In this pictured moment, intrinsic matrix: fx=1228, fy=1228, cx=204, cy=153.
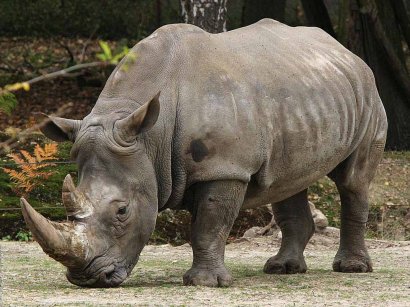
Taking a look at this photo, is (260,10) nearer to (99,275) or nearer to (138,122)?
(138,122)

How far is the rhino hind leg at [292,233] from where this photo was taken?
1002 centimetres

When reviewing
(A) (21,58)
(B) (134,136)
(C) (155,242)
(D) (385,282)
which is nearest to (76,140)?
(B) (134,136)

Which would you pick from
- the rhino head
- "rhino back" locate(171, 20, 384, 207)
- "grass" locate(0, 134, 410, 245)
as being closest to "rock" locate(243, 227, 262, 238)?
"grass" locate(0, 134, 410, 245)

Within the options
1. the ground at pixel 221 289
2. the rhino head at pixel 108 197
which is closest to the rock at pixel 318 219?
the ground at pixel 221 289

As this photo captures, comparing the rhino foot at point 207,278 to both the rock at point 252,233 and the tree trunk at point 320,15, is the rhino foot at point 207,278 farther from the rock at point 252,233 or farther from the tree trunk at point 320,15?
the tree trunk at point 320,15

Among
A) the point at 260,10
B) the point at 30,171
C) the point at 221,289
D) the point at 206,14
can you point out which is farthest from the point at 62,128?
the point at 260,10

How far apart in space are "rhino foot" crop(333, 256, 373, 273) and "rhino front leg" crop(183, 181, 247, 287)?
5.69 feet

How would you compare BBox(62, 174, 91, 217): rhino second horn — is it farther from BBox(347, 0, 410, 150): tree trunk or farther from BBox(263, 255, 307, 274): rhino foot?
BBox(347, 0, 410, 150): tree trunk

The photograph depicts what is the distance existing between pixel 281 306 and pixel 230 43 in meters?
2.42

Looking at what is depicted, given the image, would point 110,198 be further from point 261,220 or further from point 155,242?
point 261,220

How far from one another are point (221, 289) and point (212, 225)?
472mm

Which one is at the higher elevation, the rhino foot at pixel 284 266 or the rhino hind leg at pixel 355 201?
the rhino hind leg at pixel 355 201

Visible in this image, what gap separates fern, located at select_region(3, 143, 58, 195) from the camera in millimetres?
12133

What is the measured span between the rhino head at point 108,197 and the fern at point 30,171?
363 centimetres
